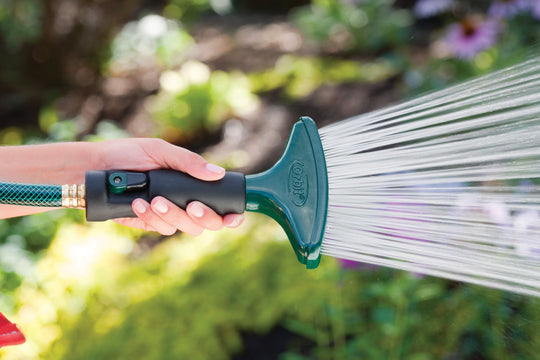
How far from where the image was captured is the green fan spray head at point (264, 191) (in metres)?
1.14

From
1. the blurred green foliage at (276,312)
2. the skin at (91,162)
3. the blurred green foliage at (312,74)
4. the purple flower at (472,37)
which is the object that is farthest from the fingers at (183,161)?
the blurred green foliage at (312,74)

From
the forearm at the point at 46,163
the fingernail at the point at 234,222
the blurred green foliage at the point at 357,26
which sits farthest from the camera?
the blurred green foliage at the point at 357,26

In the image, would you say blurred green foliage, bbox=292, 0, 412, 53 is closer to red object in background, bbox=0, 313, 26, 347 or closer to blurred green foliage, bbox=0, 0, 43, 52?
blurred green foliage, bbox=0, 0, 43, 52

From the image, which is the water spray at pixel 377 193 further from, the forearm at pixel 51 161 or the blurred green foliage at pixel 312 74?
the blurred green foliage at pixel 312 74

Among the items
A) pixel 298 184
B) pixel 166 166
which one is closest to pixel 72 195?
pixel 166 166

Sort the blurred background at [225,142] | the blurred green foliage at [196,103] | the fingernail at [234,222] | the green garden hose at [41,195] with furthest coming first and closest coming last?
the blurred green foliage at [196,103] → the blurred background at [225,142] → the fingernail at [234,222] → the green garden hose at [41,195]

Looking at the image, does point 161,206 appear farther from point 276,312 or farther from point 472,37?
point 472,37

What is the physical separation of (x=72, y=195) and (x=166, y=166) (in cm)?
28

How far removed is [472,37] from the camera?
3428 millimetres

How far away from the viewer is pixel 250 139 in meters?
4.04

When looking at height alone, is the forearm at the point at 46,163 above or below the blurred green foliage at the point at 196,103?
above

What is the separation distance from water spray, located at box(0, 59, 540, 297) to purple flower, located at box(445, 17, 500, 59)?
1.97m

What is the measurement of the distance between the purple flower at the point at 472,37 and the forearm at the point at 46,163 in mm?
2600

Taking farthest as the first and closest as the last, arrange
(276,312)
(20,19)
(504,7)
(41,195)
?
(20,19) < (504,7) < (276,312) < (41,195)
